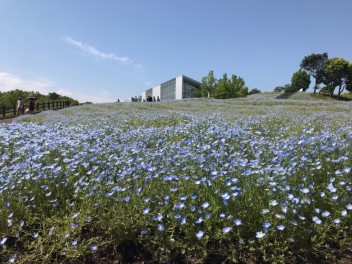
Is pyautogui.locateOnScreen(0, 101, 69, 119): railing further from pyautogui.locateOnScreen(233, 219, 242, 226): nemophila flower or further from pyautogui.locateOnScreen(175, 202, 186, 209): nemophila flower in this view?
pyautogui.locateOnScreen(233, 219, 242, 226): nemophila flower

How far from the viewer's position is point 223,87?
165 feet

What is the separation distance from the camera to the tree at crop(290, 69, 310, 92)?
58.4m

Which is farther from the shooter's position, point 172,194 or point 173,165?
point 173,165

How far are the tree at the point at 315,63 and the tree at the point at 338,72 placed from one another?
2.39m

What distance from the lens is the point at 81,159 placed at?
3625mm

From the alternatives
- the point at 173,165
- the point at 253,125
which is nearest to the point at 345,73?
the point at 253,125

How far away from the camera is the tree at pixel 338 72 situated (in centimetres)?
4547

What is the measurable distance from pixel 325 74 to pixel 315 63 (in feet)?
10.3

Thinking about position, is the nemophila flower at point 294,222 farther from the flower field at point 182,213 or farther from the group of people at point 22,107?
the group of people at point 22,107

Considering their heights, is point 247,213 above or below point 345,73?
below

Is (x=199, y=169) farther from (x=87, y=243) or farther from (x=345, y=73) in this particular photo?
(x=345, y=73)

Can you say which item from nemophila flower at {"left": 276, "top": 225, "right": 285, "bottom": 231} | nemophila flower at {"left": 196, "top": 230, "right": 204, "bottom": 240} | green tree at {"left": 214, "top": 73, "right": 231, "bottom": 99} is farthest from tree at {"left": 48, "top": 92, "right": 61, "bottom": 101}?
nemophila flower at {"left": 276, "top": 225, "right": 285, "bottom": 231}

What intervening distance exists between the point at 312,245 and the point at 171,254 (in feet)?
3.85

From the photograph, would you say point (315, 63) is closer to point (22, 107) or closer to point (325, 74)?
point (325, 74)
